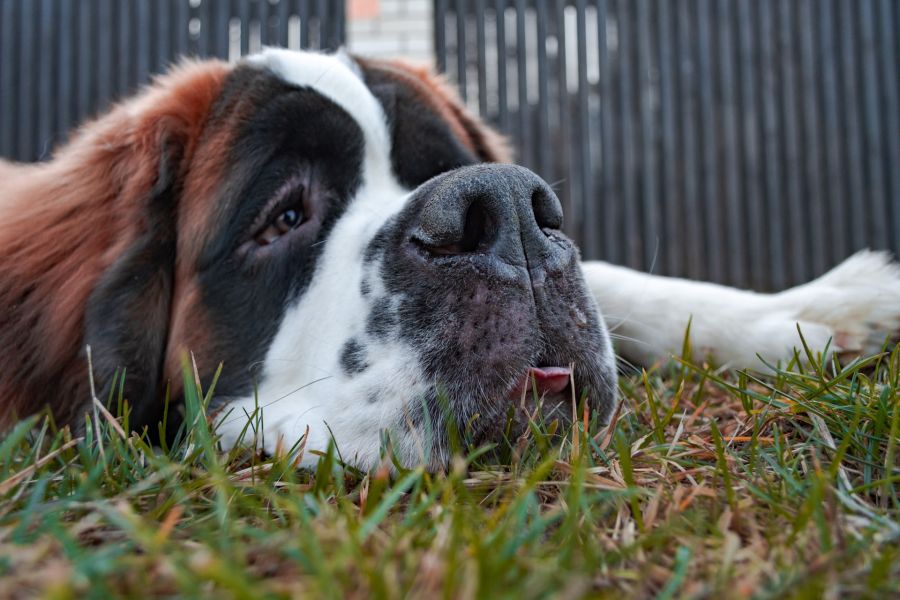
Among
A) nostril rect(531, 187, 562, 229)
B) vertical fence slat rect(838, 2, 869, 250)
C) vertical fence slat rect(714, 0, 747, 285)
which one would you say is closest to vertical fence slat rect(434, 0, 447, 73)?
vertical fence slat rect(714, 0, 747, 285)

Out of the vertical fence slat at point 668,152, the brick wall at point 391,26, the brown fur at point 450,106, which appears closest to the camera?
the brown fur at point 450,106

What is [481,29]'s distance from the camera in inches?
193

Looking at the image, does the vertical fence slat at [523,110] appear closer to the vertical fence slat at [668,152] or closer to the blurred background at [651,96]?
the blurred background at [651,96]

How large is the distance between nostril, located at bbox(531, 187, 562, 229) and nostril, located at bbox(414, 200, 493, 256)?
93 millimetres

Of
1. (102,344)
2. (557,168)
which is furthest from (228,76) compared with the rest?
(557,168)

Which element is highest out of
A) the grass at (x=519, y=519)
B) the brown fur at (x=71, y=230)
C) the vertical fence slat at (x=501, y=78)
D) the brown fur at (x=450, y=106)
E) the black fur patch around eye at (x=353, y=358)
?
the vertical fence slat at (x=501, y=78)

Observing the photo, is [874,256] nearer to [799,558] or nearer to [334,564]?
[799,558]

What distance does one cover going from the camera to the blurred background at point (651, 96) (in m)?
4.89

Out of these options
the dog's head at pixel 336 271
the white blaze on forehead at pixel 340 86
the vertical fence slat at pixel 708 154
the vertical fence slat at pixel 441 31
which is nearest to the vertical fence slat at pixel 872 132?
the vertical fence slat at pixel 708 154

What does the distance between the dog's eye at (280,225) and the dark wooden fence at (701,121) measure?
133 inches

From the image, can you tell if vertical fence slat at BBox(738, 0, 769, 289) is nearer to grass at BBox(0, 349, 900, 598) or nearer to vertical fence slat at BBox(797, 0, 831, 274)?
vertical fence slat at BBox(797, 0, 831, 274)

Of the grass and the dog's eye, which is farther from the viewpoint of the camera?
the dog's eye

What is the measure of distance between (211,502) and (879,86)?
17.4ft

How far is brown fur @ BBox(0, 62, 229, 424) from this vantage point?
1552 mm
